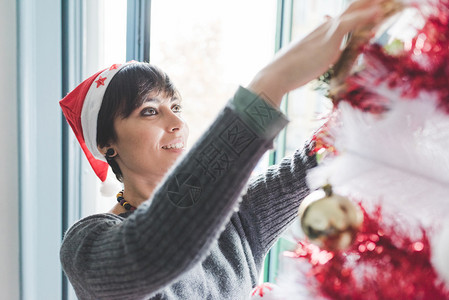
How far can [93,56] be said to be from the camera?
55.7 inches

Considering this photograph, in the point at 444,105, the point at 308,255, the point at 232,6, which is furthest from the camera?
the point at 232,6

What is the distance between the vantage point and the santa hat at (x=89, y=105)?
3.01 feet

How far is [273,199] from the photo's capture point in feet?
2.64

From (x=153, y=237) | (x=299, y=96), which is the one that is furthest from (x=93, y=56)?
(x=153, y=237)

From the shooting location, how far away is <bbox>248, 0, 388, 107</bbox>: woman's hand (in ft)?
1.17

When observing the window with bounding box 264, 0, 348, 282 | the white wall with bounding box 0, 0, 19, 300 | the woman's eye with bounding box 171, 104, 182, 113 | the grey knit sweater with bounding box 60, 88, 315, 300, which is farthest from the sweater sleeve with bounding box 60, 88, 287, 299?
the white wall with bounding box 0, 0, 19, 300

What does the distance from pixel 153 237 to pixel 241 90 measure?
0.62ft

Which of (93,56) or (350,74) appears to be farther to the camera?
(93,56)

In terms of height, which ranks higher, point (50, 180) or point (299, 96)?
point (299, 96)

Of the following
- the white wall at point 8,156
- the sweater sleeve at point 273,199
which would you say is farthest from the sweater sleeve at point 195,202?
the white wall at point 8,156

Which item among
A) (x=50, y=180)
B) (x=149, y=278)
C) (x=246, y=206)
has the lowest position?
(x=50, y=180)

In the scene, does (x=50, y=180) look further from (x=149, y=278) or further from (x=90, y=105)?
(x=149, y=278)

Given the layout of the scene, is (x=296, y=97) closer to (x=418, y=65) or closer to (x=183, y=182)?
(x=183, y=182)

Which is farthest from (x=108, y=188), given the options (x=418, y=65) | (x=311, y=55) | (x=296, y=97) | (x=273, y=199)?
(x=418, y=65)
